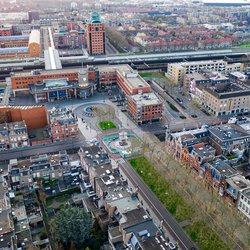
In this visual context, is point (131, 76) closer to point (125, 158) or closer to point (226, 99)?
point (226, 99)

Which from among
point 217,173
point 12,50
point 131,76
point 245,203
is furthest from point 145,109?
point 12,50

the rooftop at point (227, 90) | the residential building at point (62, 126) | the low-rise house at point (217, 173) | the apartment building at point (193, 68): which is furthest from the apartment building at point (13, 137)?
the apartment building at point (193, 68)

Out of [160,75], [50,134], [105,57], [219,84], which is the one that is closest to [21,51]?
[105,57]

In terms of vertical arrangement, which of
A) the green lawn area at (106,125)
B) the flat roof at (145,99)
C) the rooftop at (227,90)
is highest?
the rooftop at (227,90)

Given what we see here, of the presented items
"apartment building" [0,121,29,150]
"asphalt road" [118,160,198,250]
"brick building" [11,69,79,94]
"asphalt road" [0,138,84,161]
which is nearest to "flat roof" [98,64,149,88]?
"brick building" [11,69,79,94]

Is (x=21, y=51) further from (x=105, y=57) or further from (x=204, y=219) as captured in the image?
(x=204, y=219)

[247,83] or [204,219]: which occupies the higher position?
[247,83]

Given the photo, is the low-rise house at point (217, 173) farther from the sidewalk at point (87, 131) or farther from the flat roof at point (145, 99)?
the sidewalk at point (87, 131)
